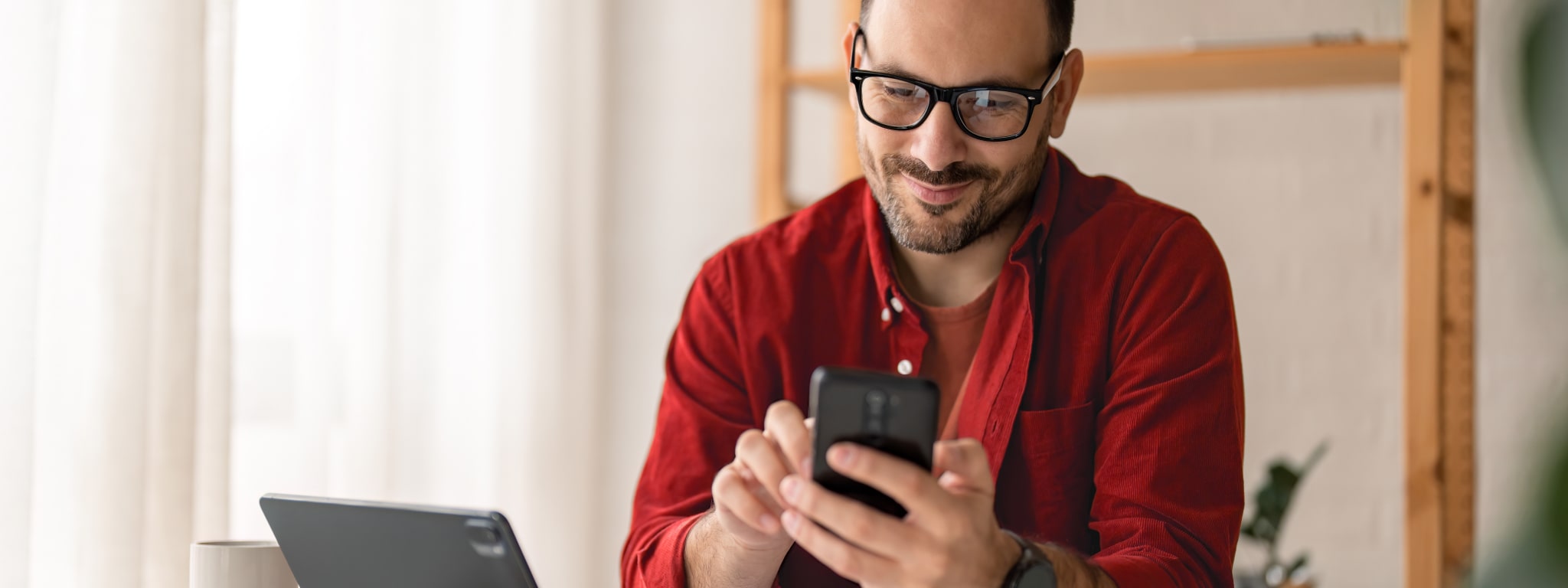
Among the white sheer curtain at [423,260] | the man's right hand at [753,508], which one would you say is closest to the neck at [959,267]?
the man's right hand at [753,508]

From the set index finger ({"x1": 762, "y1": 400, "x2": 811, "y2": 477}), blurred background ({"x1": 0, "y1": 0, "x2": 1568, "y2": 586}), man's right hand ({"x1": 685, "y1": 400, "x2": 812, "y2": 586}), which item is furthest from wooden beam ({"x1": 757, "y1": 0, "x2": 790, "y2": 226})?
index finger ({"x1": 762, "y1": 400, "x2": 811, "y2": 477})

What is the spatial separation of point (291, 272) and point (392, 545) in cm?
107

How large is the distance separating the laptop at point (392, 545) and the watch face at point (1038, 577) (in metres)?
0.33

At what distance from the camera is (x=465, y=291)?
2344 millimetres

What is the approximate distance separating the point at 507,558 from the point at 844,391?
28 cm

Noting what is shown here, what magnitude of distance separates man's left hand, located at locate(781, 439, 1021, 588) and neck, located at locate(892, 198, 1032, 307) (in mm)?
560

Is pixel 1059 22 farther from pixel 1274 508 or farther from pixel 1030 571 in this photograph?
pixel 1274 508

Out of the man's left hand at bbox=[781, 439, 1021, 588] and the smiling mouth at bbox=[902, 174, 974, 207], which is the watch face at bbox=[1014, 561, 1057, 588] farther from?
the smiling mouth at bbox=[902, 174, 974, 207]

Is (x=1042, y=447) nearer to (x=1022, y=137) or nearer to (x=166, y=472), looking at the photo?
(x=1022, y=137)

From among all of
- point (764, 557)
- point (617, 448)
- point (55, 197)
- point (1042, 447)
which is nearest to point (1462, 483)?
point (1042, 447)

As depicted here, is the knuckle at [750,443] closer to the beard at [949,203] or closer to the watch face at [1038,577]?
the watch face at [1038,577]

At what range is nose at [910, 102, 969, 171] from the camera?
118cm

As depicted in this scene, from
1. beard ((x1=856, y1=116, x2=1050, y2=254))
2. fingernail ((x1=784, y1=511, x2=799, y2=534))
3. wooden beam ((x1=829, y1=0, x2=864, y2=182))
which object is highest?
wooden beam ((x1=829, y1=0, x2=864, y2=182))

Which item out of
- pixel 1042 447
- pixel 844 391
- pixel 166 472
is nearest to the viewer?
pixel 844 391
